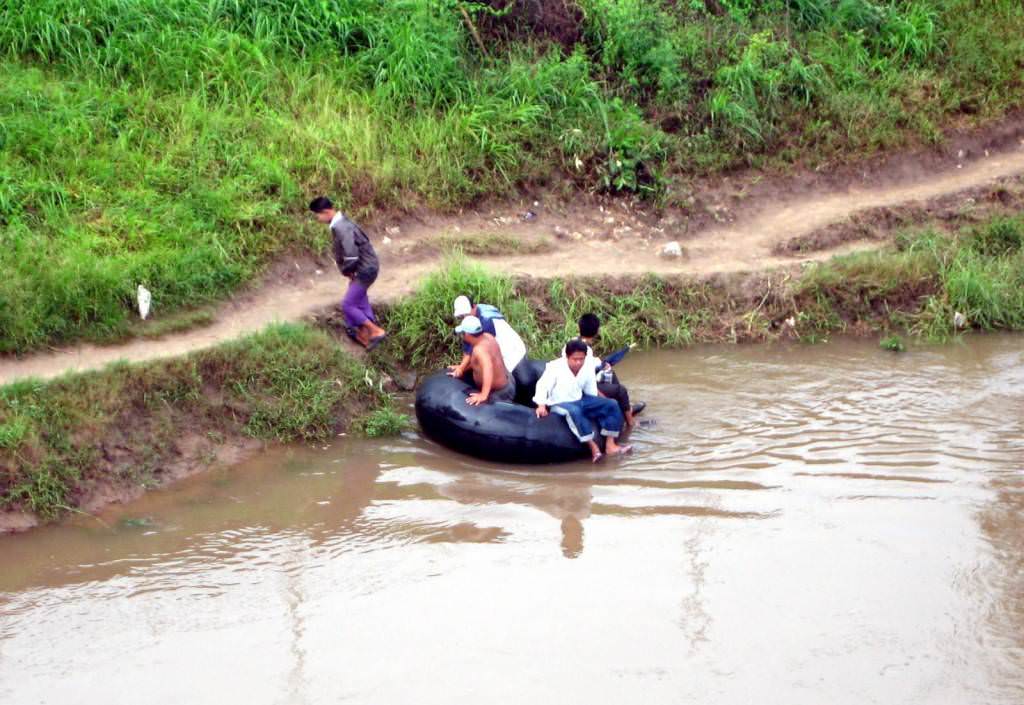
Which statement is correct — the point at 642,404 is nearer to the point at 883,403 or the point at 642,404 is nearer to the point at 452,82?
the point at 883,403

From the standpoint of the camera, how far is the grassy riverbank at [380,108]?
9148mm

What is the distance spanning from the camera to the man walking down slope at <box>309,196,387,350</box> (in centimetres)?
852

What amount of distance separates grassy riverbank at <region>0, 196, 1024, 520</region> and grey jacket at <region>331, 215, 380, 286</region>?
23.2 inches

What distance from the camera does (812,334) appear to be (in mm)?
9867

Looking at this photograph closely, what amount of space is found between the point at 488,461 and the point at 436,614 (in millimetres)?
2001

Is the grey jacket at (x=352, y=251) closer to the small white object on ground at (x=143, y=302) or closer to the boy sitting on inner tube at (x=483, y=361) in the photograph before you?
the boy sitting on inner tube at (x=483, y=361)

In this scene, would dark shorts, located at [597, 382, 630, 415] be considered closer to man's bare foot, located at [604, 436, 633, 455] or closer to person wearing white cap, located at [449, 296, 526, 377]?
man's bare foot, located at [604, 436, 633, 455]

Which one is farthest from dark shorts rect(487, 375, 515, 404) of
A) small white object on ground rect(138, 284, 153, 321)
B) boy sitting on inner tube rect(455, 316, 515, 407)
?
small white object on ground rect(138, 284, 153, 321)

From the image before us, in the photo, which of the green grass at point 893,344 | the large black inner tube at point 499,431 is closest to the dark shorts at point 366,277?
the large black inner tube at point 499,431

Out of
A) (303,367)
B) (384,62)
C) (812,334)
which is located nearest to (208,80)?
(384,62)

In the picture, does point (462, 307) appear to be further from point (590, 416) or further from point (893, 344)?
point (893, 344)

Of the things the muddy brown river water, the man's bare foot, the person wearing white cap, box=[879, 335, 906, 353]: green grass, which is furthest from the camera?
box=[879, 335, 906, 353]: green grass

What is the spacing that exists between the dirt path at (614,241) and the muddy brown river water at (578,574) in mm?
1612

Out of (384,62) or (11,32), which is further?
(384,62)
